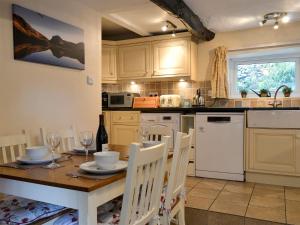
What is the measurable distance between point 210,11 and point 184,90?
1530 mm

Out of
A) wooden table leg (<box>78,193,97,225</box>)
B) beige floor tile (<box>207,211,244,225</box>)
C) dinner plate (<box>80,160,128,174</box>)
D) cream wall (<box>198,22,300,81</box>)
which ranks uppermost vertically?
cream wall (<box>198,22,300,81</box>)

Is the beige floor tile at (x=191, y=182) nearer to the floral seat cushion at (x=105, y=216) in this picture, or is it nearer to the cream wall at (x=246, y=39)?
the cream wall at (x=246, y=39)

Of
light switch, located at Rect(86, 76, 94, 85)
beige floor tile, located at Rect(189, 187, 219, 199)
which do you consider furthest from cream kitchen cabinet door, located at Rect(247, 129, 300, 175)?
light switch, located at Rect(86, 76, 94, 85)

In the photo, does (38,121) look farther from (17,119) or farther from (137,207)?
(137,207)

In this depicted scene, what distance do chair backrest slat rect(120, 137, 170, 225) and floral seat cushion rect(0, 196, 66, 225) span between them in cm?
57

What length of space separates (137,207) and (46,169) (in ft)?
1.85

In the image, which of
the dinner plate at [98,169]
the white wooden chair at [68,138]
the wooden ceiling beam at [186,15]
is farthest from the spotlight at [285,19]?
the dinner plate at [98,169]

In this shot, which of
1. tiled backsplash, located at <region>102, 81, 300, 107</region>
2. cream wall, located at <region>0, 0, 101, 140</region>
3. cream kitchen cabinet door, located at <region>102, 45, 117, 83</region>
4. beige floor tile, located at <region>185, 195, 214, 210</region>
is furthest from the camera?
cream kitchen cabinet door, located at <region>102, 45, 117, 83</region>

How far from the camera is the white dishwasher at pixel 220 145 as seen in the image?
3543 mm

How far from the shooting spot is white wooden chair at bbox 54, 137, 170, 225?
1068mm

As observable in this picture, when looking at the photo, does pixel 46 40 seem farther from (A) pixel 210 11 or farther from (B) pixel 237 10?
(B) pixel 237 10

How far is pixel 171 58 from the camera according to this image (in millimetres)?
4367

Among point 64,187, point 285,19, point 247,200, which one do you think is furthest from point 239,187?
point 64,187

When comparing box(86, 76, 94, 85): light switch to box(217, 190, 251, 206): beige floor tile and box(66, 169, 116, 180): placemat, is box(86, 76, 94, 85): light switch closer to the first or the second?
box(217, 190, 251, 206): beige floor tile
